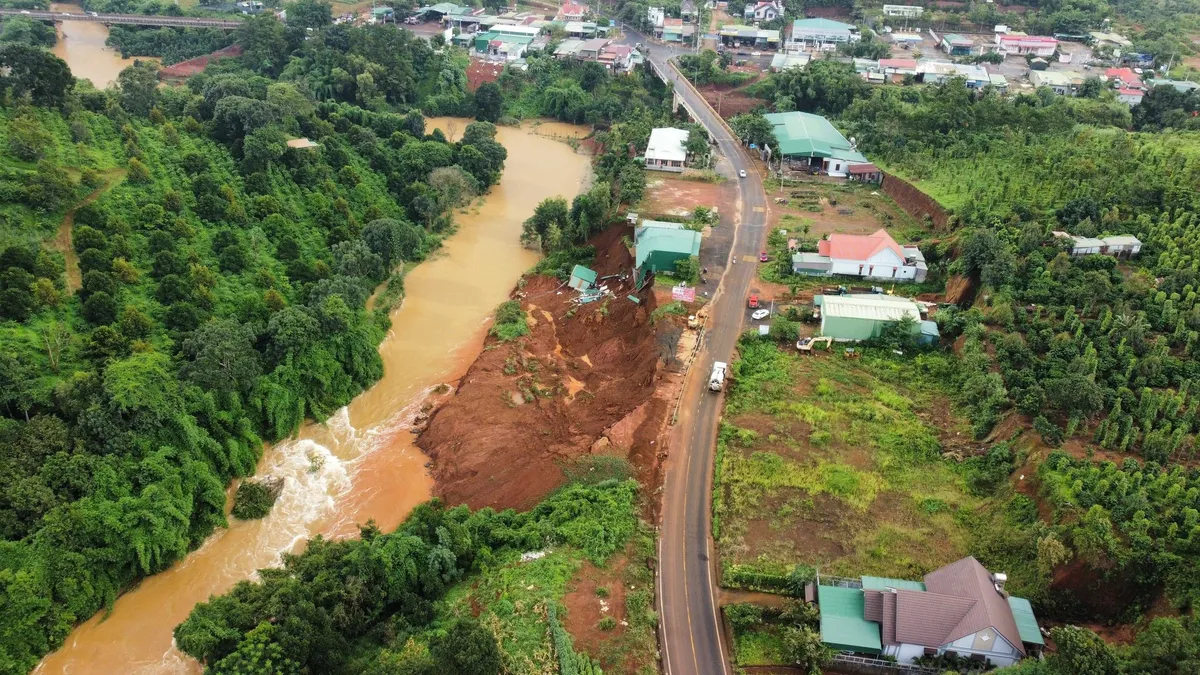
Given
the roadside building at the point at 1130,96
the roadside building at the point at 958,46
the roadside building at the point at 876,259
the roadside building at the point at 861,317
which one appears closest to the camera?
the roadside building at the point at 861,317

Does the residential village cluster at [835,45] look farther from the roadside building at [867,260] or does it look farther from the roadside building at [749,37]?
the roadside building at [867,260]

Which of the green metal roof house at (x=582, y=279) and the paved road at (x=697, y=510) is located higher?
the green metal roof house at (x=582, y=279)


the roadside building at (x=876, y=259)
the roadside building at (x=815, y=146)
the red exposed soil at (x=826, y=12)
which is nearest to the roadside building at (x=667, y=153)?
the roadside building at (x=815, y=146)

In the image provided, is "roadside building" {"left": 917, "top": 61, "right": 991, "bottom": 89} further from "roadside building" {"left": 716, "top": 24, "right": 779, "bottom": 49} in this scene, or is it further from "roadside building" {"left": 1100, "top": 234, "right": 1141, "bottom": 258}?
"roadside building" {"left": 1100, "top": 234, "right": 1141, "bottom": 258}

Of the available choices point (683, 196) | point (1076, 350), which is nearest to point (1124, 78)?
point (683, 196)

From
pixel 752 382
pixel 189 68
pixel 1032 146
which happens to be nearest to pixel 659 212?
pixel 752 382
